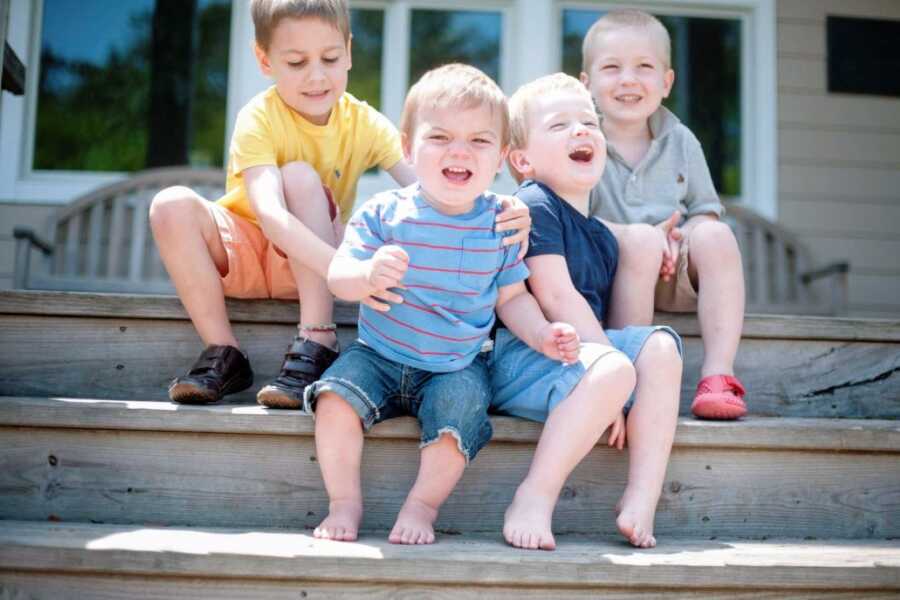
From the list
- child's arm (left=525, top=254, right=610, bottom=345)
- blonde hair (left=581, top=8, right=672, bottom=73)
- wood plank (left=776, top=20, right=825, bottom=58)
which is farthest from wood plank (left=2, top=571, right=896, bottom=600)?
wood plank (left=776, top=20, right=825, bottom=58)

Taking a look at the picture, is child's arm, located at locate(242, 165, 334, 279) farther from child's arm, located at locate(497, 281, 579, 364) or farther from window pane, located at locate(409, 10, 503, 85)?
window pane, located at locate(409, 10, 503, 85)

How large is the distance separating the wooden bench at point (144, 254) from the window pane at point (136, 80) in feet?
1.26

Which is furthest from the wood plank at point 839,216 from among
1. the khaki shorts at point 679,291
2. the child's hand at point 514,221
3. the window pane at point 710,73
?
the child's hand at point 514,221

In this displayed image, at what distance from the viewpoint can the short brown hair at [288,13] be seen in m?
2.11

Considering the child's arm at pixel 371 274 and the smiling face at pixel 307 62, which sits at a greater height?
the smiling face at pixel 307 62

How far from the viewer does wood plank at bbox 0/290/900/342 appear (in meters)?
2.07

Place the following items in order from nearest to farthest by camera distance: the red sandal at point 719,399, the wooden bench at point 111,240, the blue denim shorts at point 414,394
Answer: the blue denim shorts at point 414,394 → the red sandal at point 719,399 → the wooden bench at point 111,240

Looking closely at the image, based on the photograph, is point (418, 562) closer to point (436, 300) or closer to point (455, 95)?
point (436, 300)

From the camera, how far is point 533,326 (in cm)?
184

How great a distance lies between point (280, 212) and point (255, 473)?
568 mm

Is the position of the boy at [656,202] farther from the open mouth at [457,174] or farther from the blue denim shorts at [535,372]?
the open mouth at [457,174]

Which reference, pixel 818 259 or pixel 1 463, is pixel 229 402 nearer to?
pixel 1 463

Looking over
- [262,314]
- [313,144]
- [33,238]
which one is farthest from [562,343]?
[33,238]

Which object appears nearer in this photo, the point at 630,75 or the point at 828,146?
the point at 630,75
